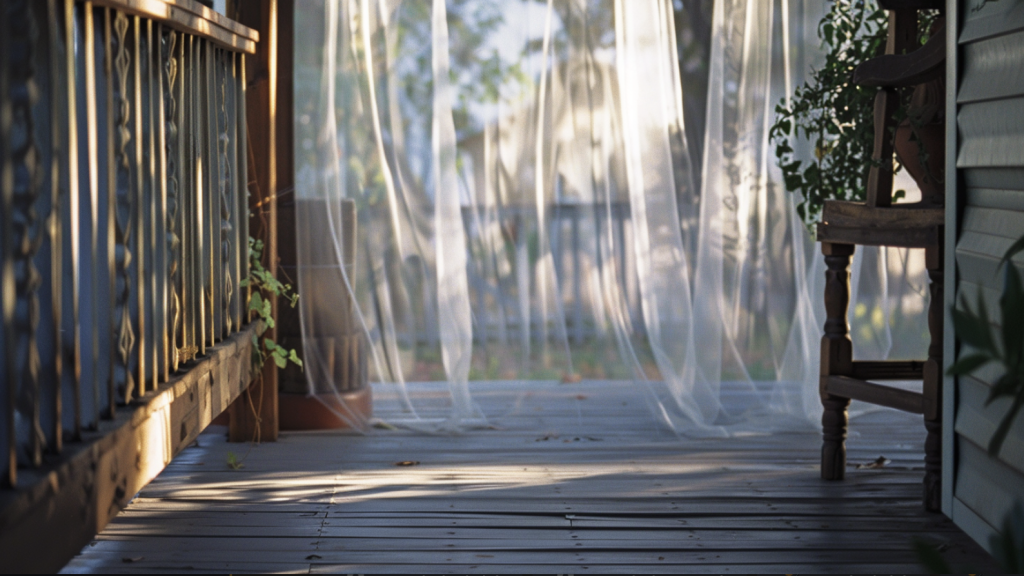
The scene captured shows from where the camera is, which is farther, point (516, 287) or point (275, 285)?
point (516, 287)

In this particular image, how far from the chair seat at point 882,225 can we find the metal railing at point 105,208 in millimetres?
1629

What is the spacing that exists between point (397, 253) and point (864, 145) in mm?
1544

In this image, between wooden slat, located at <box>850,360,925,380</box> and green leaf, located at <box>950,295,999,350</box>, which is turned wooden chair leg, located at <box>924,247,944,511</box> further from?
green leaf, located at <box>950,295,999,350</box>

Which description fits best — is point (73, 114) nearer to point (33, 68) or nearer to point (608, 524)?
point (33, 68)

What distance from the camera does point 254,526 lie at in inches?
88.4

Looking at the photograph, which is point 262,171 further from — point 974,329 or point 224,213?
point 974,329

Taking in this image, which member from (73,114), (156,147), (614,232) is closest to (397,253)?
(614,232)

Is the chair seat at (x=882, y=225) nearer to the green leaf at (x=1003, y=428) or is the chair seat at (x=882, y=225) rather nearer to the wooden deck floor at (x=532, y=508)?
the wooden deck floor at (x=532, y=508)

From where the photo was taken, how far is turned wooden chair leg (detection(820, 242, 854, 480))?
8.45 ft

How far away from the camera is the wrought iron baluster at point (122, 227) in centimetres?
173

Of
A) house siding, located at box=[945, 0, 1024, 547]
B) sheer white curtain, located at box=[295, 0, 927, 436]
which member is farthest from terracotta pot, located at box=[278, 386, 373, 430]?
house siding, located at box=[945, 0, 1024, 547]

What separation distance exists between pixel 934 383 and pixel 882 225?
42 cm

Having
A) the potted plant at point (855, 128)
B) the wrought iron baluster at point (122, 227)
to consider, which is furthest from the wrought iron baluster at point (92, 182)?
the potted plant at point (855, 128)

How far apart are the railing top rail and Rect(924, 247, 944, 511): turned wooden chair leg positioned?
1.77 meters
